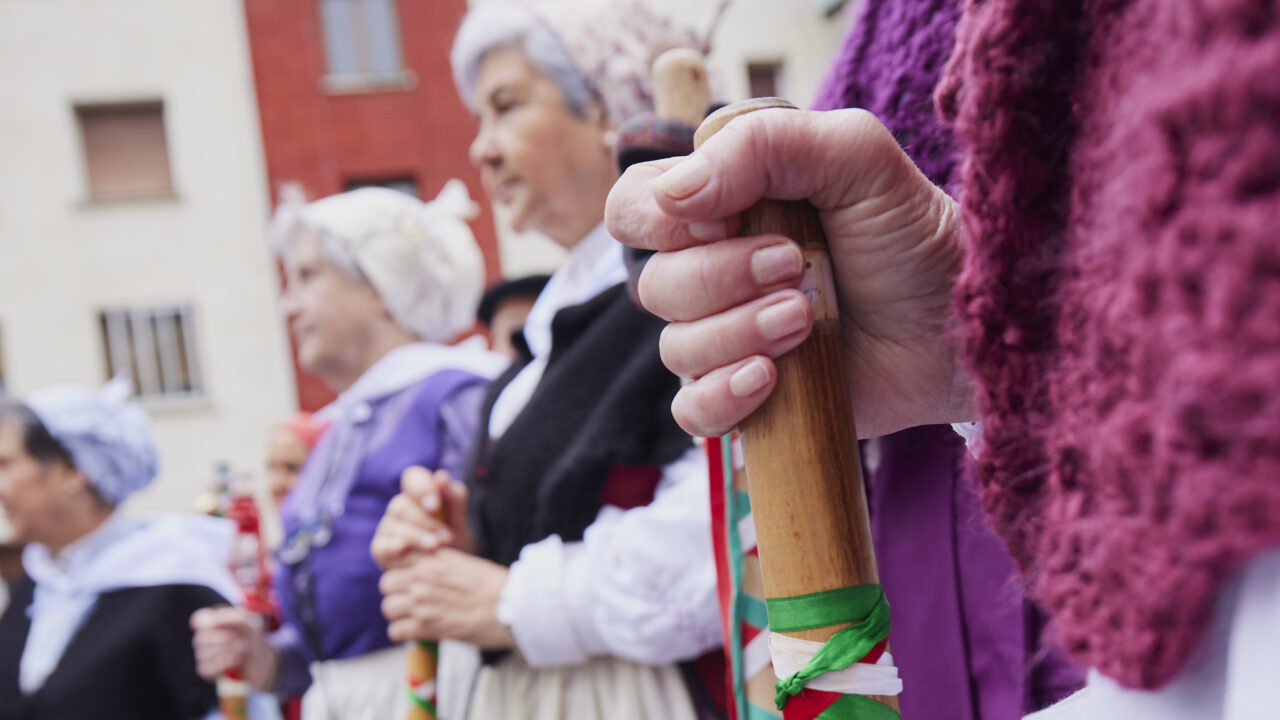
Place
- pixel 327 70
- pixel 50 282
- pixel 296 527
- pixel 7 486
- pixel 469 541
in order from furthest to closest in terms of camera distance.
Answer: pixel 327 70, pixel 50 282, pixel 7 486, pixel 296 527, pixel 469 541

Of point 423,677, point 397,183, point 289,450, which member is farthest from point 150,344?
point 423,677

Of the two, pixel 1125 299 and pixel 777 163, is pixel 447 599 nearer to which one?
pixel 777 163

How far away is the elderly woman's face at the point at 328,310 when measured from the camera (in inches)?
101

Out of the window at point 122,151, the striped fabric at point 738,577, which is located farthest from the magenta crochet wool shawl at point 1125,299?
the window at point 122,151

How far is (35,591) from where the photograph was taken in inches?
120

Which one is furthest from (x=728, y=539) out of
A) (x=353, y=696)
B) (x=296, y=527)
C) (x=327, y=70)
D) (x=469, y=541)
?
(x=327, y=70)

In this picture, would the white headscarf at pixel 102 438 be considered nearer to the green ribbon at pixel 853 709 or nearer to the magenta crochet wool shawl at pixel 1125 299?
the green ribbon at pixel 853 709

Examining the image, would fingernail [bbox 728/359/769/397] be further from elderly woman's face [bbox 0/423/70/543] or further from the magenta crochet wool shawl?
elderly woman's face [bbox 0/423/70/543]

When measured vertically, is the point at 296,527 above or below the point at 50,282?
below

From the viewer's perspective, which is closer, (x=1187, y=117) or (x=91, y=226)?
(x=1187, y=117)

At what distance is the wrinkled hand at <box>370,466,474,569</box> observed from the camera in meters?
1.73

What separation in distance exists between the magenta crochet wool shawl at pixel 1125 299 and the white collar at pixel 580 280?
1185mm

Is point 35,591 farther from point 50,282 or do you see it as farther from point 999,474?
point 50,282

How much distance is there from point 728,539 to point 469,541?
91cm
